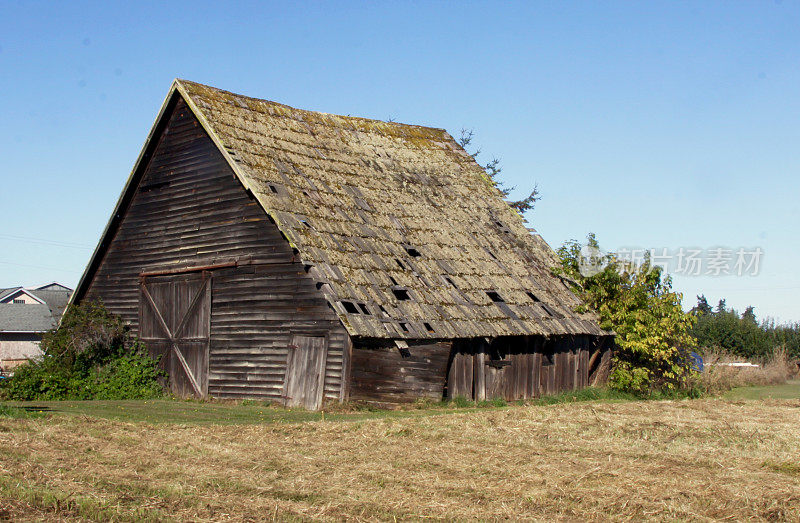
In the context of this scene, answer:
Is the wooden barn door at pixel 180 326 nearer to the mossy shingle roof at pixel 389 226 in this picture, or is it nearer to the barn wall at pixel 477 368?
the mossy shingle roof at pixel 389 226

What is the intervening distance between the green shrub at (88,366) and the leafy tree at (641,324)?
46.2ft

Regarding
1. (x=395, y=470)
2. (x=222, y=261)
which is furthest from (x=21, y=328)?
(x=395, y=470)

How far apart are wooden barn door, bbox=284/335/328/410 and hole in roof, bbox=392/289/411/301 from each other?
7.58 feet

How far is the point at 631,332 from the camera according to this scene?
2650 centimetres

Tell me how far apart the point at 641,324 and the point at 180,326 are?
14140 millimetres

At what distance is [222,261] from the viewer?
2239 cm

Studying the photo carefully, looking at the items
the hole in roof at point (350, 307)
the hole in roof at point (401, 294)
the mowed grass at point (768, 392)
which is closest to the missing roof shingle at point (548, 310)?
the hole in roof at point (401, 294)

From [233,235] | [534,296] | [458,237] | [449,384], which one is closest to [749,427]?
[449,384]

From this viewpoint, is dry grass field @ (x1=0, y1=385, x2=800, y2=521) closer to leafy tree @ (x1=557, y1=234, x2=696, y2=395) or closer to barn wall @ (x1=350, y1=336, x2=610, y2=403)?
barn wall @ (x1=350, y1=336, x2=610, y2=403)

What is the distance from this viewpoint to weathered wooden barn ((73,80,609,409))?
2019 centimetres

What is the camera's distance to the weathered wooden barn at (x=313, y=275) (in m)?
20.2

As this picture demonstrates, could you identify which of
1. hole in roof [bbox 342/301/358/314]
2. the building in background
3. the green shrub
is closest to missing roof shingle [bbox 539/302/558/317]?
hole in roof [bbox 342/301/358/314]

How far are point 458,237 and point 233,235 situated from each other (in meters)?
7.26

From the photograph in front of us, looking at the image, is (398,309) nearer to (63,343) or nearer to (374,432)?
(374,432)
